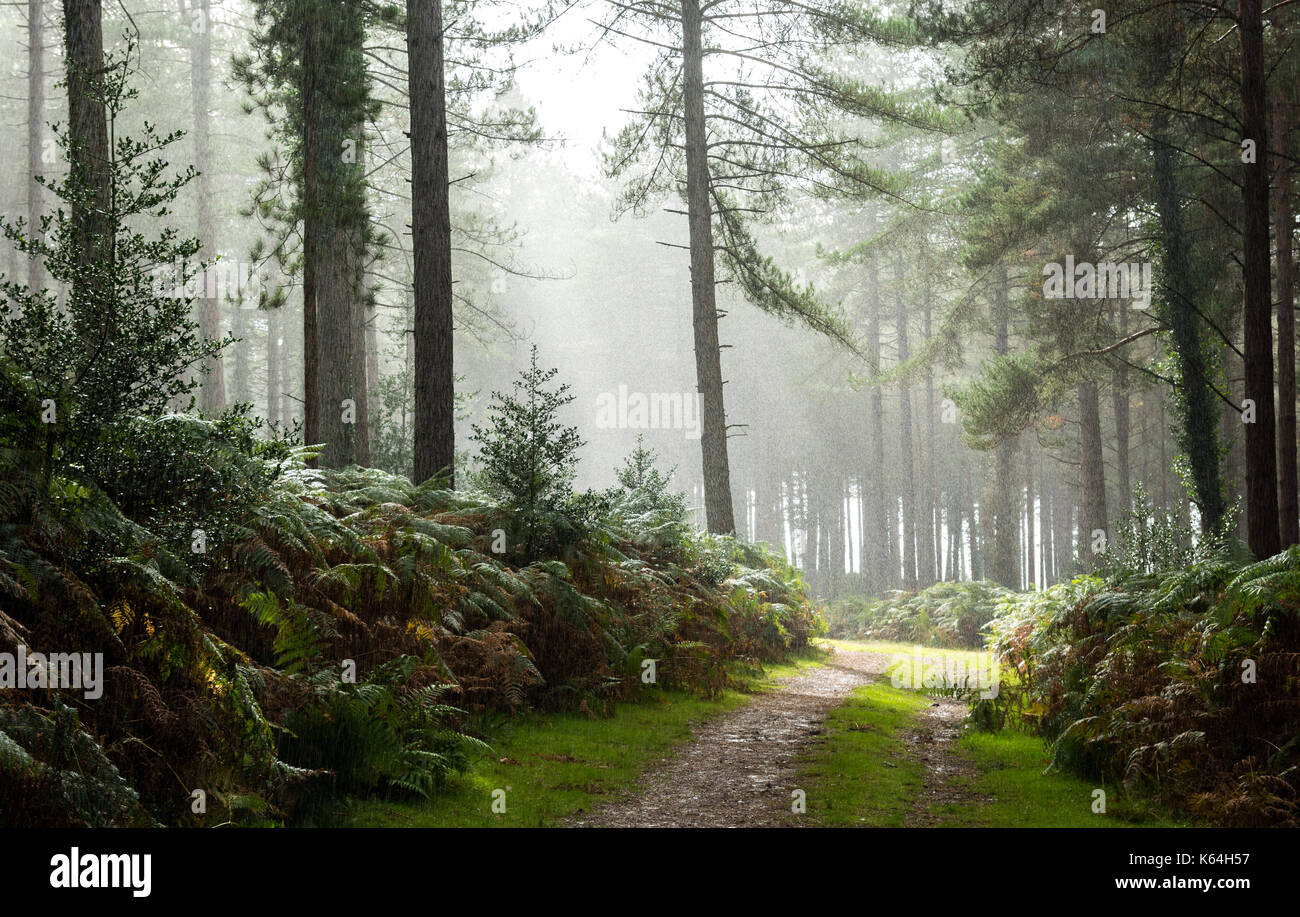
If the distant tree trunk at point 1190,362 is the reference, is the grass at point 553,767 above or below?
below

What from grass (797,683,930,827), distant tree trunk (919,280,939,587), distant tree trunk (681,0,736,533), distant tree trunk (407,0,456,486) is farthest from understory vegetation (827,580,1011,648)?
distant tree trunk (407,0,456,486)

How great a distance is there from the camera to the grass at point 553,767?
17.1ft

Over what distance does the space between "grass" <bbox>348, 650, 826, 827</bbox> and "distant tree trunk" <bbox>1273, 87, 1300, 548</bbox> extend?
7.03 metres

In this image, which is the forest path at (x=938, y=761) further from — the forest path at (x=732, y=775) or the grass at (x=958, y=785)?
the forest path at (x=732, y=775)

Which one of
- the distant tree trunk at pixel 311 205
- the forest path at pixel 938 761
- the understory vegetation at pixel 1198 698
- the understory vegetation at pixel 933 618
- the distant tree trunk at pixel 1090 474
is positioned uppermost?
the distant tree trunk at pixel 311 205

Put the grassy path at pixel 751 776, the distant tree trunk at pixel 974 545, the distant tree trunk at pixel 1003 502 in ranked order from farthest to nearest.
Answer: the distant tree trunk at pixel 974 545
the distant tree trunk at pixel 1003 502
the grassy path at pixel 751 776

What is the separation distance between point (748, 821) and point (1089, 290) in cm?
1813

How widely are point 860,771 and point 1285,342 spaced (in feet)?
35.0

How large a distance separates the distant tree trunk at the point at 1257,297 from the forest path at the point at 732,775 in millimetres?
4806

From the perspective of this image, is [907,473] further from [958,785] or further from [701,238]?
[958,785]

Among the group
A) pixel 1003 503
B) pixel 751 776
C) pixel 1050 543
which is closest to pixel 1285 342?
pixel 751 776

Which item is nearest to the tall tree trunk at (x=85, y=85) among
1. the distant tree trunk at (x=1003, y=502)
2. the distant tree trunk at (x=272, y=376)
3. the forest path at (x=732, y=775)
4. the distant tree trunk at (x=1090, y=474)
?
the forest path at (x=732, y=775)
